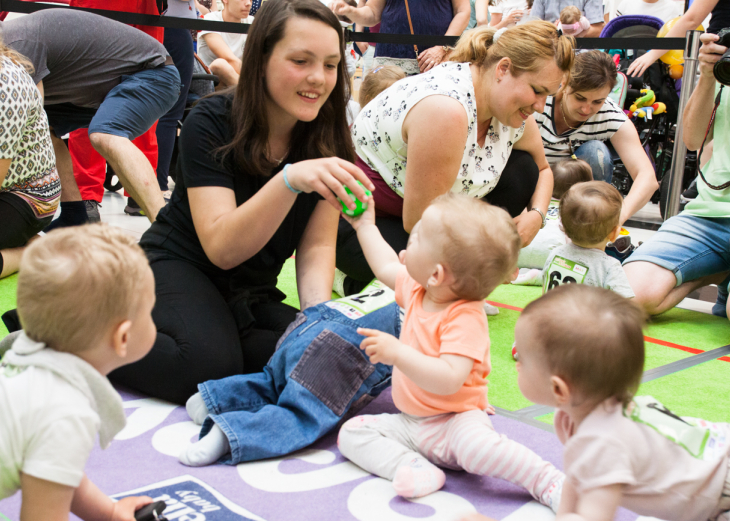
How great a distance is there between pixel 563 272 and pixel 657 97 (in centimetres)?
344

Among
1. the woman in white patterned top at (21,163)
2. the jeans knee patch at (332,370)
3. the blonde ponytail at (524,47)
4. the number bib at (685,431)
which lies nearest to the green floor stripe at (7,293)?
the woman in white patterned top at (21,163)

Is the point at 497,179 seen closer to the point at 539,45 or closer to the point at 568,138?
the point at 539,45

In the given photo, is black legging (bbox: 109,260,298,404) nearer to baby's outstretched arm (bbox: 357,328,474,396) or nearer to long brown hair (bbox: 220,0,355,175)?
long brown hair (bbox: 220,0,355,175)

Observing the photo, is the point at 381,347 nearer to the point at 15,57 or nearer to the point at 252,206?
the point at 252,206

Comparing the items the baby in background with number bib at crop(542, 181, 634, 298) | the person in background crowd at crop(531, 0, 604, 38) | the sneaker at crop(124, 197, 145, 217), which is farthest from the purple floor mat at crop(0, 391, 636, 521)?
the person in background crowd at crop(531, 0, 604, 38)

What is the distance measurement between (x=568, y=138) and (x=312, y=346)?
2.17 meters

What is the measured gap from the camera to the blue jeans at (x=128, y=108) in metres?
2.44

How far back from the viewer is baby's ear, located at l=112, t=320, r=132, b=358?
30.8 inches

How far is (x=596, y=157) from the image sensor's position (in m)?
3.07

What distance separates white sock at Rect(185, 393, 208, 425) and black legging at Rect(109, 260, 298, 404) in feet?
0.21

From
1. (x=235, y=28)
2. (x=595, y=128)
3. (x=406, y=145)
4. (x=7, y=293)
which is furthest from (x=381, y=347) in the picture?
(x=235, y=28)

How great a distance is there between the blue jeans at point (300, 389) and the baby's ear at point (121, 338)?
1.38ft

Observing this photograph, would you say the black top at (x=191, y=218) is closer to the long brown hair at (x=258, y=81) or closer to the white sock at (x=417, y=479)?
the long brown hair at (x=258, y=81)

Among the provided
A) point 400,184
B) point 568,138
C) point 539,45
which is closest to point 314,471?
point 400,184
